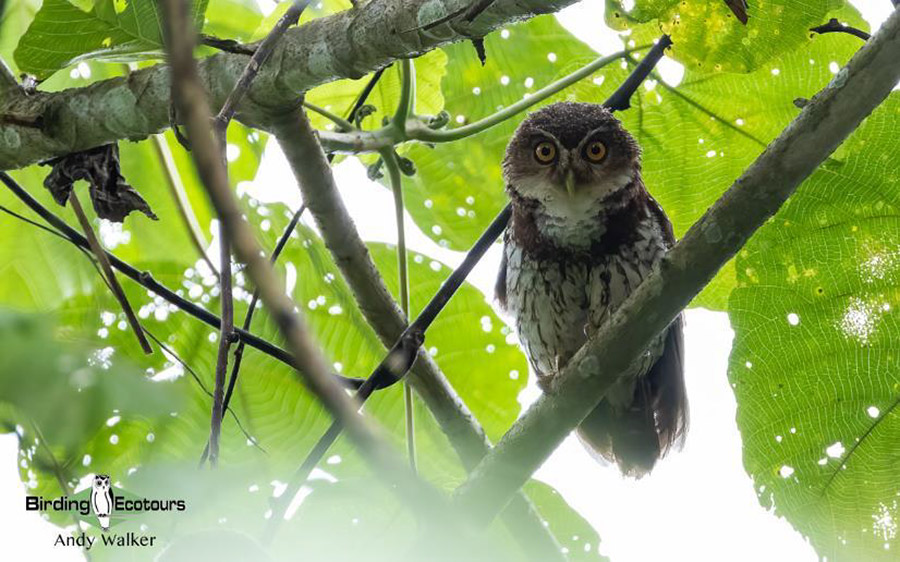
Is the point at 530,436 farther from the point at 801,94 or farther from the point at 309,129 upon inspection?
the point at 801,94

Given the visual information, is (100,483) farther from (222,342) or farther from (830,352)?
(830,352)

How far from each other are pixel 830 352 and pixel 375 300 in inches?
51.4

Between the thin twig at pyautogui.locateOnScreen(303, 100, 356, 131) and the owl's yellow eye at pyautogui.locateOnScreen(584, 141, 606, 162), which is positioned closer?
the thin twig at pyautogui.locateOnScreen(303, 100, 356, 131)

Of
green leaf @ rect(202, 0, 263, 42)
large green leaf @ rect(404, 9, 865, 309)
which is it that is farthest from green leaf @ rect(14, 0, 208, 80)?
large green leaf @ rect(404, 9, 865, 309)

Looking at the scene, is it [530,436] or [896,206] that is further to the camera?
[896,206]

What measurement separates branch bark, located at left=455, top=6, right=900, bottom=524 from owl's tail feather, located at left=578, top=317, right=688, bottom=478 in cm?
137

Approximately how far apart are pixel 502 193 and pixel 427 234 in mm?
337

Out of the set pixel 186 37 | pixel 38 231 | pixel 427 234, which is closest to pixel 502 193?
pixel 427 234

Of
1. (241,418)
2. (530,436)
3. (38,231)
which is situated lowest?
(530,436)

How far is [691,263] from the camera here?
198cm

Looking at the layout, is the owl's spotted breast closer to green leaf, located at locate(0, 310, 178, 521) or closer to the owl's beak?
the owl's beak

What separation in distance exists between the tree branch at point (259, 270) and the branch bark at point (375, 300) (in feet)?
5.80

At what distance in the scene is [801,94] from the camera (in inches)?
121

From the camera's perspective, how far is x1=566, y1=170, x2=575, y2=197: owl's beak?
337 centimetres
